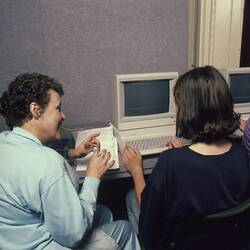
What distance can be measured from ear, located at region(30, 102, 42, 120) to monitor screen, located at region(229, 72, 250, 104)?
1.20m

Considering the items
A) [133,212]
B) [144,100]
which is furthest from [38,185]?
[144,100]

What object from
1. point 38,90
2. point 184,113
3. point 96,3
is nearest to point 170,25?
point 96,3

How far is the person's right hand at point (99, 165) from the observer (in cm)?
105

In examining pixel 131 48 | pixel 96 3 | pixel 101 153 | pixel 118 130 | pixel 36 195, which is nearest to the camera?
pixel 36 195

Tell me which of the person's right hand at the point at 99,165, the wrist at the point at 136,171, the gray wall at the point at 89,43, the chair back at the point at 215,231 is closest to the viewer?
the chair back at the point at 215,231

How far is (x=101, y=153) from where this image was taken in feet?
3.75

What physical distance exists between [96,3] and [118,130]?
79 cm

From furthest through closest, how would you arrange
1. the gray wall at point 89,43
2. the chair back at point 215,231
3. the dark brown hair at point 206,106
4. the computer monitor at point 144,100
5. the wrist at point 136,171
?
1. the gray wall at point 89,43
2. the computer monitor at point 144,100
3. the wrist at point 136,171
4. the dark brown hair at point 206,106
5. the chair back at point 215,231

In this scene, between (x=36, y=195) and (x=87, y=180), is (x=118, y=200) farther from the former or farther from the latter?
(x=36, y=195)

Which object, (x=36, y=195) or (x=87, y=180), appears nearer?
(x=36, y=195)

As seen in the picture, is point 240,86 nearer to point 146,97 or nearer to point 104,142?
point 146,97

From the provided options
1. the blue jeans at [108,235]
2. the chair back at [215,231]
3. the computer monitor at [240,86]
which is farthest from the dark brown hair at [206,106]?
the computer monitor at [240,86]

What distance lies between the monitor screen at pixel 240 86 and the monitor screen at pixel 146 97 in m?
0.47

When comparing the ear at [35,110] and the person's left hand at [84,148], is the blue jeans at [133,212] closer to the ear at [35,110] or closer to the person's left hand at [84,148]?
the person's left hand at [84,148]
